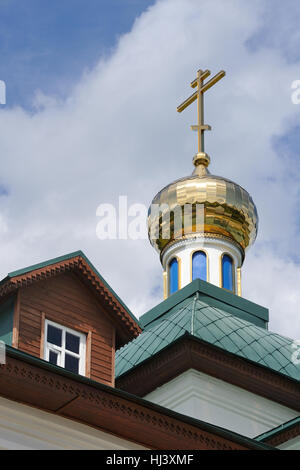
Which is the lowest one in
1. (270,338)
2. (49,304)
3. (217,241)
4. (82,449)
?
(82,449)

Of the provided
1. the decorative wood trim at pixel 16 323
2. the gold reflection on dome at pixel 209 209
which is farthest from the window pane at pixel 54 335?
the gold reflection on dome at pixel 209 209

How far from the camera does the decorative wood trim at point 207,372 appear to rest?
68.7ft

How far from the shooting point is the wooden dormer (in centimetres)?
1486

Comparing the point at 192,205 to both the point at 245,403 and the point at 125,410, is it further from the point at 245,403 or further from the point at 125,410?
the point at 125,410

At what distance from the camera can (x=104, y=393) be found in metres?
13.3

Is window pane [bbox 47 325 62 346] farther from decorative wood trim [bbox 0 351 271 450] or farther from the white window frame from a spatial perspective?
decorative wood trim [bbox 0 351 271 450]

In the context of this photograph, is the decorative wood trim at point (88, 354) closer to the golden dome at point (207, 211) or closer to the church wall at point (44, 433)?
the church wall at point (44, 433)

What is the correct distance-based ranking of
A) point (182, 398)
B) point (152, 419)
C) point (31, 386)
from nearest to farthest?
point (31, 386) < point (152, 419) < point (182, 398)

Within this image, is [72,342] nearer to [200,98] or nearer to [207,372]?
[207,372]

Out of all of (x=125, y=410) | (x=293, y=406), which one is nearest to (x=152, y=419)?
(x=125, y=410)

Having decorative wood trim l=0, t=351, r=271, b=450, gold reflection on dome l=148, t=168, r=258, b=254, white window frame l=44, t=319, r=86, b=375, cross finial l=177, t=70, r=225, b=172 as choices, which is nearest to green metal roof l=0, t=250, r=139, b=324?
white window frame l=44, t=319, r=86, b=375

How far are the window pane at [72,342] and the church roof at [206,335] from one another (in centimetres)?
565

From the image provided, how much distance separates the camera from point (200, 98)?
3184cm

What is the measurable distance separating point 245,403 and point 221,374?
2.71 ft
